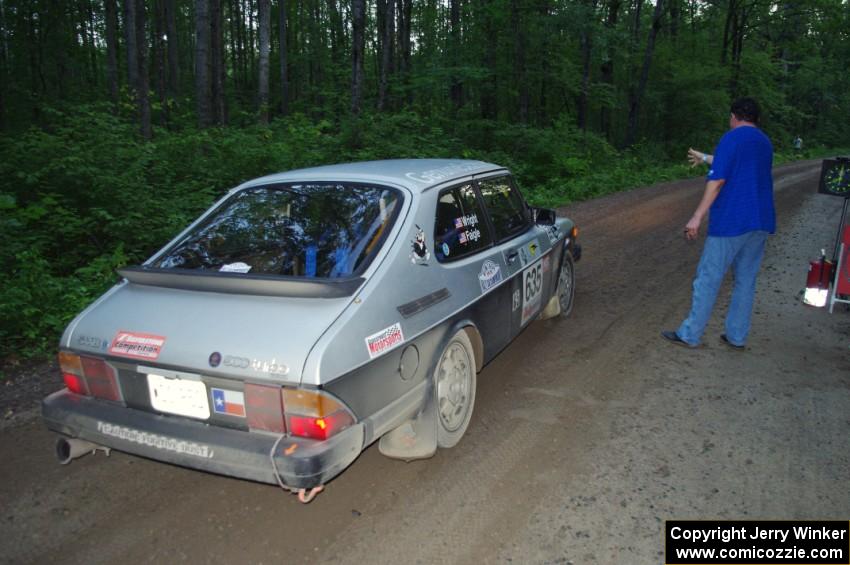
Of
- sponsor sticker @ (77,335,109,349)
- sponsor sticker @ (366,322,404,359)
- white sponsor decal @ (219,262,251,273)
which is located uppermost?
white sponsor decal @ (219,262,251,273)

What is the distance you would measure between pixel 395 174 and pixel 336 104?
17.6m

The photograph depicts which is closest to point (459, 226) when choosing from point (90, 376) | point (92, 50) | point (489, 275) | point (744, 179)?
point (489, 275)

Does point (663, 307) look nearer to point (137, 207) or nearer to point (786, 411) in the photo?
point (786, 411)

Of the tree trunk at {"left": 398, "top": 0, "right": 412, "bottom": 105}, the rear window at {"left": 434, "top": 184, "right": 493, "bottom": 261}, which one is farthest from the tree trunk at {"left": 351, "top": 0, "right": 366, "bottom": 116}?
the tree trunk at {"left": 398, "top": 0, "right": 412, "bottom": 105}

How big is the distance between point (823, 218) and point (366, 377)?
41.6 ft

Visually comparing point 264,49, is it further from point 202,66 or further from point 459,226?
point 459,226

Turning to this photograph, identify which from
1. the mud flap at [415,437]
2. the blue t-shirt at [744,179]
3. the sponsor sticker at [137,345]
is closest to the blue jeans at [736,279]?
the blue t-shirt at [744,179]

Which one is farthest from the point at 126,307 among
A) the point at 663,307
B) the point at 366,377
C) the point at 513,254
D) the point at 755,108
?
the point at 663,307

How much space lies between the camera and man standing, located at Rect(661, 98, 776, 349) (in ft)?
15.3

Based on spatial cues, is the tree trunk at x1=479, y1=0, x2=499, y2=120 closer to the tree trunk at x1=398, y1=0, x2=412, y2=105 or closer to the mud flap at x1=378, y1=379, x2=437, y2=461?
the tree trunk at x1=398, y1=0, x2=412, y2=105

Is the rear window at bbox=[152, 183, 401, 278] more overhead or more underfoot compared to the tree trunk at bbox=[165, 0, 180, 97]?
more underfoot

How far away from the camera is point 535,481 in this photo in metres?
3.16

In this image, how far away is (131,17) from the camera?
56.9 ft

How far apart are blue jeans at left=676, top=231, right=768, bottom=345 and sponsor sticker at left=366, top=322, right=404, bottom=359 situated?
325 centimetres
